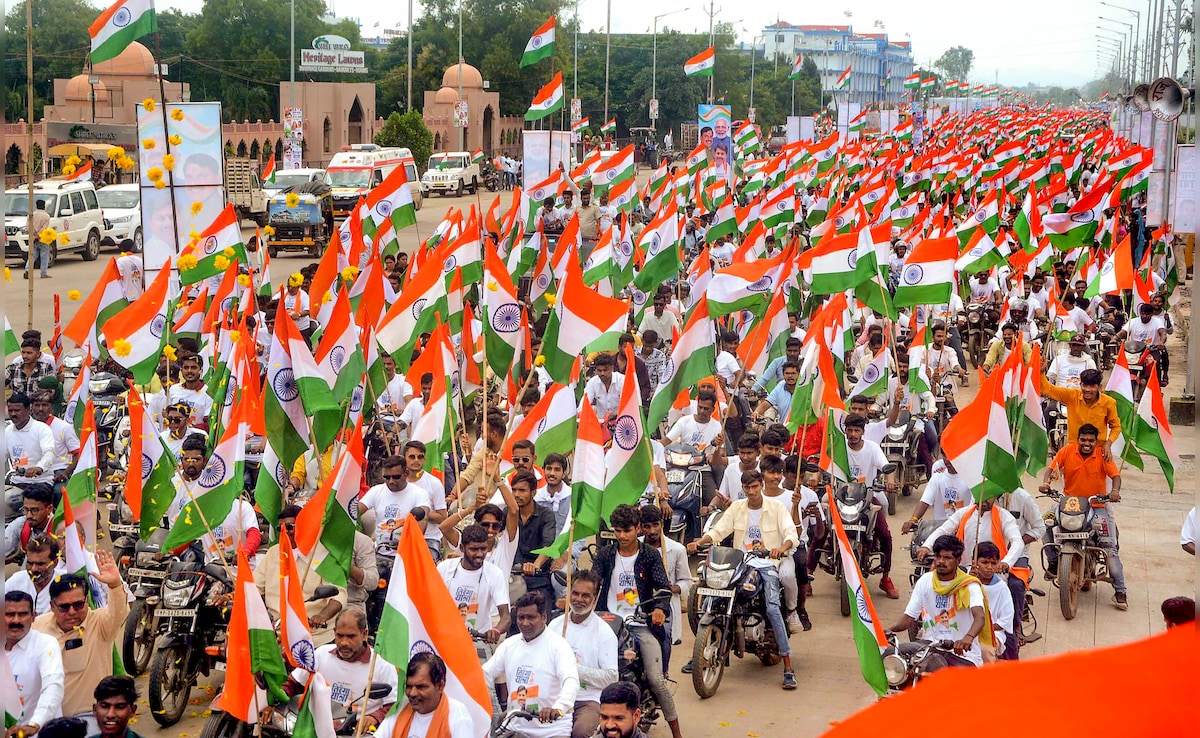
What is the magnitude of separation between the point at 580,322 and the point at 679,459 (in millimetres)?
1306

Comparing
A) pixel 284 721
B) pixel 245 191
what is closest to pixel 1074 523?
pixel 284 721

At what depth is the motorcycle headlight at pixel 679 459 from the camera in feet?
36.8

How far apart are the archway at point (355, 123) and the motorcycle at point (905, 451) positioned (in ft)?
180

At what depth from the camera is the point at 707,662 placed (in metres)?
8.84

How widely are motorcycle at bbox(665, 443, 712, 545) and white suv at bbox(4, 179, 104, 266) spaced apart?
2172cm

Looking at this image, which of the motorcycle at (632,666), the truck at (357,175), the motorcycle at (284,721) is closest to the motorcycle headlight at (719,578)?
the motorcycle at (632,666)

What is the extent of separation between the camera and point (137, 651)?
8.80 meters

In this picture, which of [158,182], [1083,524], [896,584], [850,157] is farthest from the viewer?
A: [850,157]

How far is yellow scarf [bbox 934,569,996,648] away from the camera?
8.00 metres

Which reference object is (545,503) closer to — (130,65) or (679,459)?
(679,459)

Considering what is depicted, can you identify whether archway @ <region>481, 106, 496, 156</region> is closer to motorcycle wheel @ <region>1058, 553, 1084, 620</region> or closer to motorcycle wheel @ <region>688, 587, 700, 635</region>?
motorcycle wheel @ <region>1058, 553, 1084, 620</region>

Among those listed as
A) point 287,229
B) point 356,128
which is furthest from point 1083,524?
point 356,128

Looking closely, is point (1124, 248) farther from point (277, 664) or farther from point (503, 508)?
point (277, 664)

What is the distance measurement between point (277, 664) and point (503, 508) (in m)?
2.79
